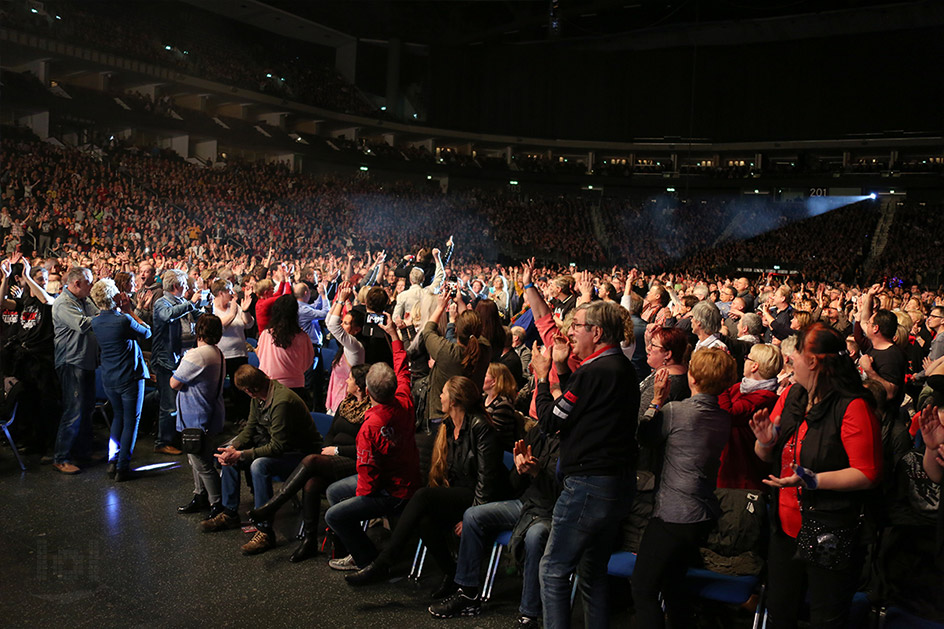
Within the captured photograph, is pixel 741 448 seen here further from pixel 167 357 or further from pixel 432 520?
pixel 167 357

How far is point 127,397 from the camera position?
6.03 meters

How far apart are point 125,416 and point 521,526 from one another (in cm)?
374

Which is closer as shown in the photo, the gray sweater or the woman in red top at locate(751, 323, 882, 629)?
the woman in red top at locate(751, 323, 882, 629)

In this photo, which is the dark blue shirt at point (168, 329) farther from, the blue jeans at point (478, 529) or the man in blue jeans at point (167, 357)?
the blue jeans at point (478, 529)

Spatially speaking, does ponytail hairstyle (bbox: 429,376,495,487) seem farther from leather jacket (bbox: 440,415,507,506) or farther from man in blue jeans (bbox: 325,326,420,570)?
man in blue jeans (bbox: 325,326,420,570)

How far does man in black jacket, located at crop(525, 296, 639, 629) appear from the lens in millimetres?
3061

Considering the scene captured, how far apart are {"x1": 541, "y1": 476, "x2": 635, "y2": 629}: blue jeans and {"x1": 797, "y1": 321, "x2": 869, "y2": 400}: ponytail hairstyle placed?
86 centimetres

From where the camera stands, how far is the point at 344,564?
14.6 ft

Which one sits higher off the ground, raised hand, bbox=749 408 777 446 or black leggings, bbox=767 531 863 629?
raised hand, bbox=749 408 777 446

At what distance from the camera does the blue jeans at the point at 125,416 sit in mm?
5902

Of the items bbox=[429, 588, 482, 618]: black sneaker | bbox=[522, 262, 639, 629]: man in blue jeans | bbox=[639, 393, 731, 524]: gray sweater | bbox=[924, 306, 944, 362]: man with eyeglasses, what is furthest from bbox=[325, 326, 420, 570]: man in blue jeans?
bbox=[924, 306, 944, 362]: man with eyeglasses

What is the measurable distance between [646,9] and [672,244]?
1087 cm

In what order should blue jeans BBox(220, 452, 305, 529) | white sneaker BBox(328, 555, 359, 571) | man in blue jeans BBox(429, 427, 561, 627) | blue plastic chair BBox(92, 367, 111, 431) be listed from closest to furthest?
man in blue jeans BBox(429, 427, 561, 627) < white sneaker BBox(328, 555, 359, 571) < blue jeans BBox(220, 452, 305, 529) < blue plastic chair BBox(92, 367, 111, 431)

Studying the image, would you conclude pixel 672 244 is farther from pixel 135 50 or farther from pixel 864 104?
pixel 135 50
